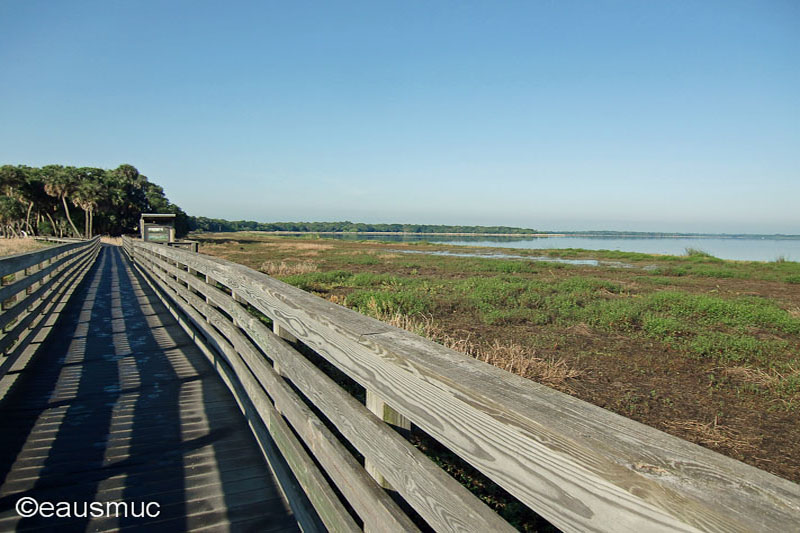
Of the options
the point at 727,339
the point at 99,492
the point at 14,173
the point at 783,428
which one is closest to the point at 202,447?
the point at 99,492

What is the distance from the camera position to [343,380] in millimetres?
5754

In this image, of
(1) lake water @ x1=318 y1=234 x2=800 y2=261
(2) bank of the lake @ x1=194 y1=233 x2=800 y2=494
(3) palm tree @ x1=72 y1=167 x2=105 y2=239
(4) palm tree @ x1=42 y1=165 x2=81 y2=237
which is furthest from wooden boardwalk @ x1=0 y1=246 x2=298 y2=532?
(4) palm tree @ x1=42 y1=165 x2=81 y2=237

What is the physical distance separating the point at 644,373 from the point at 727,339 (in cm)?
302

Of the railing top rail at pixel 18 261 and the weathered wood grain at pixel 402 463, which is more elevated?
the railing top rail at pixel 18 261

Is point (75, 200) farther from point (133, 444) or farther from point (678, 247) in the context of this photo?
point (678, 247)

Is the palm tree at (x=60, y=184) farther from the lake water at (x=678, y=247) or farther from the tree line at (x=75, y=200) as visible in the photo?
the lake water at (x=678, y=247)

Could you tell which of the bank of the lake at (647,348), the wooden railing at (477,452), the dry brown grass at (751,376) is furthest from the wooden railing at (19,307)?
the dry brown grass at (751,376)

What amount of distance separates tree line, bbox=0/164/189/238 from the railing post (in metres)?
55.0

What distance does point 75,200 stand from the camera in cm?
5616

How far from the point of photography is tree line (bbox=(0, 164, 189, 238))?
185 ft

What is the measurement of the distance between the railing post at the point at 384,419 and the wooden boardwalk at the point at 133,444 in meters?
0.97

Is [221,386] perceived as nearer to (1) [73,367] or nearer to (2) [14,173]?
(1) [73,367]

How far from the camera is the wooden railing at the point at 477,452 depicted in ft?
2.69

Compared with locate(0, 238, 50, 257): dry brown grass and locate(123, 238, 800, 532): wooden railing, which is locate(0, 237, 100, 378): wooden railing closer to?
locate(123, 238, 800, 532): wooden railing
